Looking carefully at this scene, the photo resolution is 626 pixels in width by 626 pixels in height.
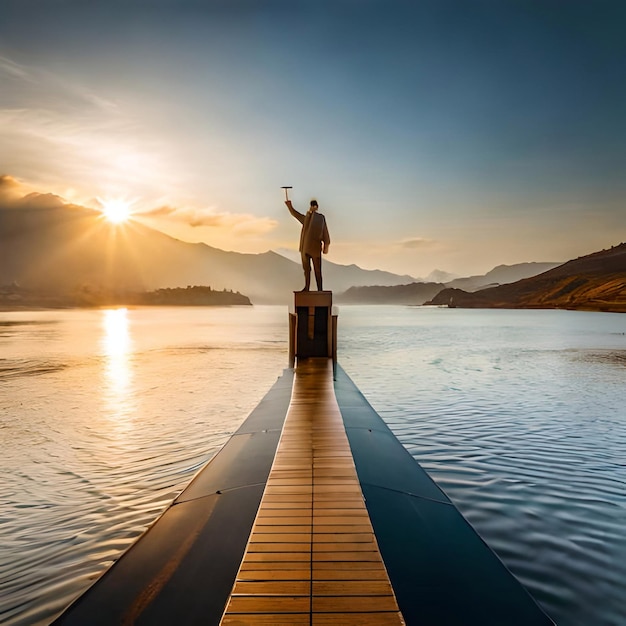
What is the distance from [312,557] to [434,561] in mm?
1046

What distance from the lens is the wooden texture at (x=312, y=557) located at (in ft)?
8.50

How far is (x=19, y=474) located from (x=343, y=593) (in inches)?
322

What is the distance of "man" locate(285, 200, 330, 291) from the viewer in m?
15.0

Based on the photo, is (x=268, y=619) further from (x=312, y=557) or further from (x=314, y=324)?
(x=314, y=324)

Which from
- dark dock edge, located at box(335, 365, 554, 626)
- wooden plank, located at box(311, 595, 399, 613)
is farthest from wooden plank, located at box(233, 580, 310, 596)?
dark dock edge, located at box(335, 365, 554, 626)

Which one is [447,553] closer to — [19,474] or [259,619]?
[259,619]

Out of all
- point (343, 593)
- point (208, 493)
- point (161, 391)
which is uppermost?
point (343, 593)

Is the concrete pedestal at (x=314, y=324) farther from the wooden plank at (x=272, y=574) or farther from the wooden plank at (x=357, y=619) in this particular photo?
the wooden plank at (x=357, y=619)

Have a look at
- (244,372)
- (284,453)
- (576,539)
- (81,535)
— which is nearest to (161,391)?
(244,372)

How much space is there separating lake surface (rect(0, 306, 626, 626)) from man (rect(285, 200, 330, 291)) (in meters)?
4.96

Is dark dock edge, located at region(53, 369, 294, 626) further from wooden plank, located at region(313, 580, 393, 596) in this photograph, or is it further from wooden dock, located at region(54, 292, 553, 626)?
wooden plank, located at region(313, 580, 393, 596)

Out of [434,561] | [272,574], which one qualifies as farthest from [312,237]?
[272,574]

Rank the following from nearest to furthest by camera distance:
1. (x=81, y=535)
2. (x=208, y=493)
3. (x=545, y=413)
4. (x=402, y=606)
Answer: (x=402, y=606) < (x=208, y=493) < (x=81, y=535) < (x=545, y=413)

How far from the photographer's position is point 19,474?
27.9 ft
